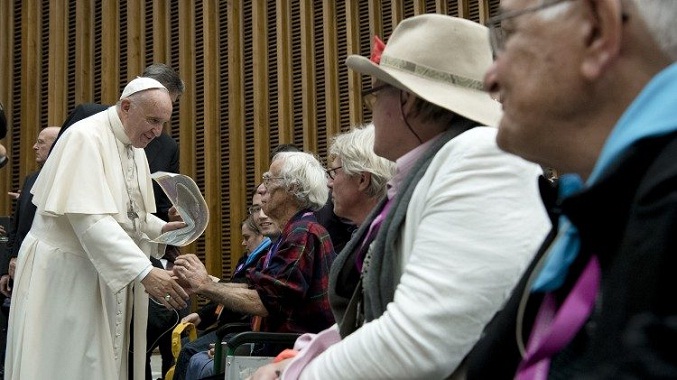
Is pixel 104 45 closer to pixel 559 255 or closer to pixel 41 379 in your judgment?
pixel 41 379

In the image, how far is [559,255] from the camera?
37.9 inches

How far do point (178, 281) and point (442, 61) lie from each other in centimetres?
189

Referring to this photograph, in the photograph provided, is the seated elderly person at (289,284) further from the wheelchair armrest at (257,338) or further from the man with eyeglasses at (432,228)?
the man with eyeglasses at (432,228)

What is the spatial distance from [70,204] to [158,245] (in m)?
0.63

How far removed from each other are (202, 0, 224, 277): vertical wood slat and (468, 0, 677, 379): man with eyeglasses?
6472 mm

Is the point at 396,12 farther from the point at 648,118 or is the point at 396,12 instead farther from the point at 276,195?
the point at 648,118

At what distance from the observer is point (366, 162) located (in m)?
2.91

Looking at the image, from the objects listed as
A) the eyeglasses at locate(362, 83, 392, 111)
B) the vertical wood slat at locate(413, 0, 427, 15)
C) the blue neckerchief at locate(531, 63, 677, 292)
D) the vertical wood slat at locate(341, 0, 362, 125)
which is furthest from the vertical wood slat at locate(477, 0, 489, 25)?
the blue neckerchief at locate(531, 63, 677, 292)

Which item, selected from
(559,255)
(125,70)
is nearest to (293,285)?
(559,255)

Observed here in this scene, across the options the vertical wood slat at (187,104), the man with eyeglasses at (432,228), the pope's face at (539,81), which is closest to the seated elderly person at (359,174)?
the man with eyeglasses at (432,228)

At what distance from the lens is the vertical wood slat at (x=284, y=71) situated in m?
7.35

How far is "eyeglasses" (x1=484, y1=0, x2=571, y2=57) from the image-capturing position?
40.1 inches

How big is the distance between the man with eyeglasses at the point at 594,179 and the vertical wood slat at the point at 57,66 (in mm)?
→ 7703

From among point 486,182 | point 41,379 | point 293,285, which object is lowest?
point 41,379
